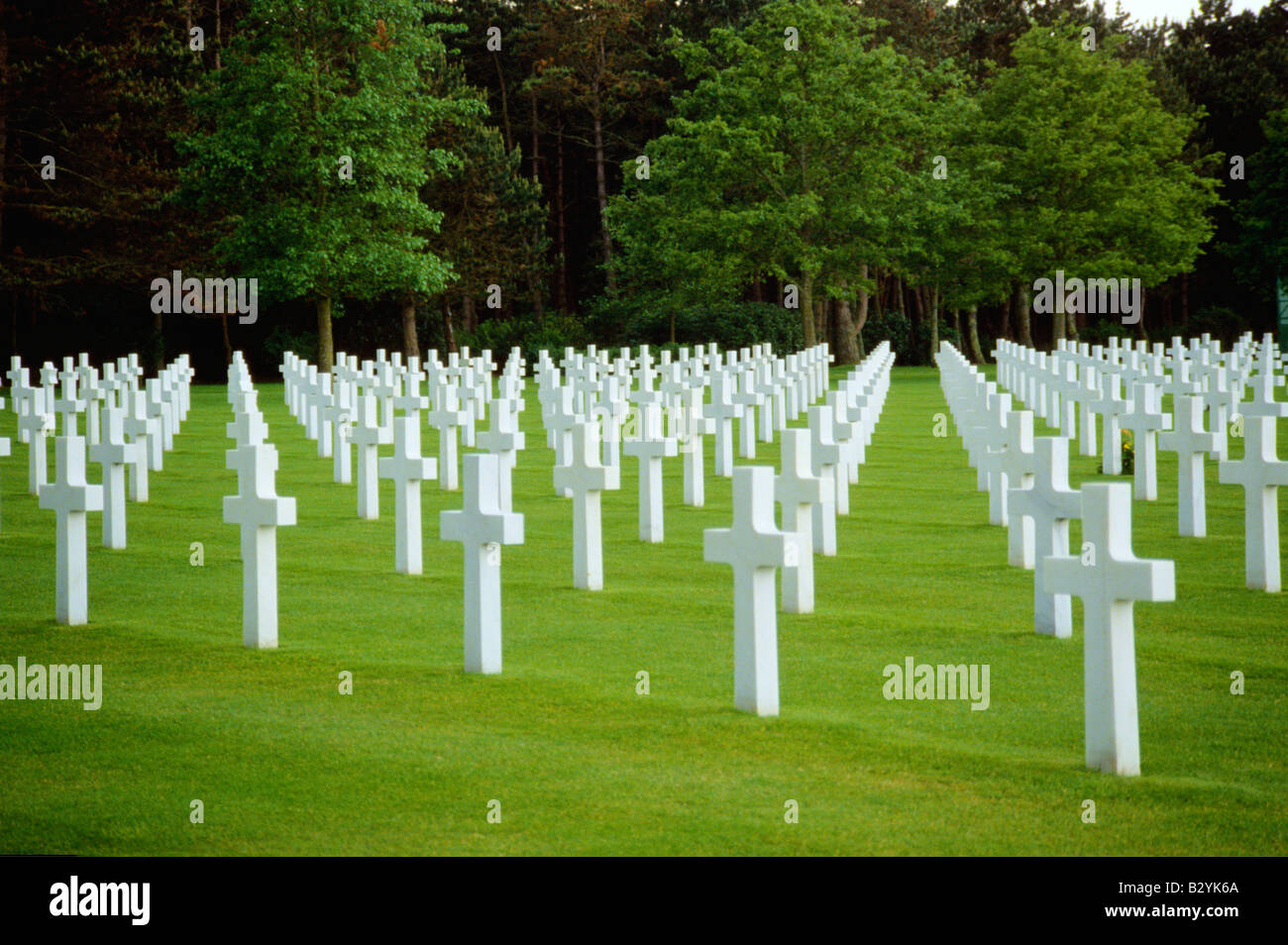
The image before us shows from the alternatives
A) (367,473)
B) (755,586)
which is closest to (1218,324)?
(367,473)

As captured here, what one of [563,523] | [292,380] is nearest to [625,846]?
[563,523]

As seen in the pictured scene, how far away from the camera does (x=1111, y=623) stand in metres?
6.62

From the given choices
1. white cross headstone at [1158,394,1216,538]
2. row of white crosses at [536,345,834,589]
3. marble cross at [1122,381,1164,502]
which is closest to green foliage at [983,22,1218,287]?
row of white crosses at [536,345,834,589]

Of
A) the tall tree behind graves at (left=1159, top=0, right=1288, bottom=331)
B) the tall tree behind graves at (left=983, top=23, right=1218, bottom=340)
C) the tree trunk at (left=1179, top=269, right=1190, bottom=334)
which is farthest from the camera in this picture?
the tall tree behind graves at (left=1159, top=0, right=1288, bottom=331)

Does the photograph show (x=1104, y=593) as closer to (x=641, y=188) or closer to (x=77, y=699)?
(x=77, y=699)

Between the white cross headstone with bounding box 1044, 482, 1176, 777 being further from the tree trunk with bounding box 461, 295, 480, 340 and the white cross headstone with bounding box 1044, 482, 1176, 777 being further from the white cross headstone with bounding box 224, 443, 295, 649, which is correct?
the tree trunk with bounding box 461, 295, 480, 340

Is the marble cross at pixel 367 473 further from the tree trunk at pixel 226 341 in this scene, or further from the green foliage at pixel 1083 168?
the green foliage at pixel 1083 168

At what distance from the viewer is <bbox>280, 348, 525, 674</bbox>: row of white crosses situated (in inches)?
341

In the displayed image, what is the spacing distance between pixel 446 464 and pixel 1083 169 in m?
41.5

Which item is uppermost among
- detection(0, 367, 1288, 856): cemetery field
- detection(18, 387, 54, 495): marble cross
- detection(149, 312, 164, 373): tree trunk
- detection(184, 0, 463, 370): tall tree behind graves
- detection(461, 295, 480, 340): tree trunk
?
detection(184, 0, 463, 370): tall tree behind graves

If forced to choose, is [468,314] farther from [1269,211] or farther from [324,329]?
[1269,211]

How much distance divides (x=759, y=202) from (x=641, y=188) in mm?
7523

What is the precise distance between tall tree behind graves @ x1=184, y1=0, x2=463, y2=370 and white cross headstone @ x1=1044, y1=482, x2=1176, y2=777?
35.9m

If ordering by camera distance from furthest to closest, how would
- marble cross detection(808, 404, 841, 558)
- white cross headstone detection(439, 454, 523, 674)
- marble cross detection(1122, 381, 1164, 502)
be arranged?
1. marble cross detection(1122, 381, 1164, 502)
2. marble cross detection(808, 404, 841, 558)
3. white cross headstone detection(439, 454, 523, 674)
